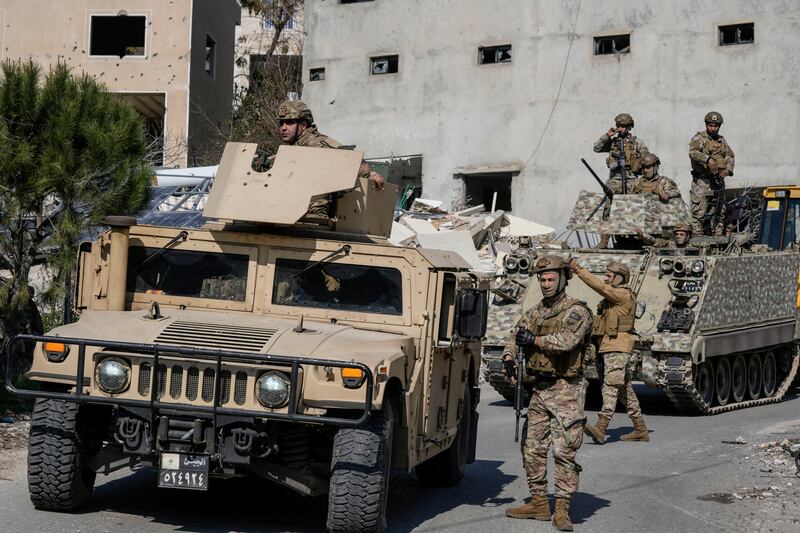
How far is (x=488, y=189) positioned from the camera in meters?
34.8

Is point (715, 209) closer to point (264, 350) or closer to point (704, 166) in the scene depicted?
point (704, 166)

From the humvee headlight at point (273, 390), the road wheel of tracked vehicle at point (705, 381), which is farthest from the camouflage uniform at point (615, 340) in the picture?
the humvee headlight at point (273, 390)

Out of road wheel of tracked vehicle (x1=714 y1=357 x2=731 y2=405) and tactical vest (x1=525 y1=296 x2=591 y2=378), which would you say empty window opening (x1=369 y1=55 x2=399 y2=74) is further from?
tactical vest (x1=525 y1=296 x2=591 y2=378)

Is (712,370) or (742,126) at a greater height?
(742,126)

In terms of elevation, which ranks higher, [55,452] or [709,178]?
[709,178]

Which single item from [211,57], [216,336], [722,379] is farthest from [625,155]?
[211,57]

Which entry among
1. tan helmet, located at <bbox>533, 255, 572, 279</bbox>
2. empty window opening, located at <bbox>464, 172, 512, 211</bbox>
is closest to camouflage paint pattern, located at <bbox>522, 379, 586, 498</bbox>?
tan helmet, located at <bbox>533, 255, 572, 279</bbox>

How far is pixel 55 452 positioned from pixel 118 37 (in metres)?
31.8

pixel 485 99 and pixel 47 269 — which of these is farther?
pixel 485 99

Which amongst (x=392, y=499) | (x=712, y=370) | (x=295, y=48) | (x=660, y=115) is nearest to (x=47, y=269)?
(x=392, y=499)

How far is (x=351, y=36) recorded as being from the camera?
34250 mm

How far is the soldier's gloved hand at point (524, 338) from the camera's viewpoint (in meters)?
8.63

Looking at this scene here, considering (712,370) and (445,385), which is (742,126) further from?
(445,385)

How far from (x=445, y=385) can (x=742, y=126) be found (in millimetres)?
22016
